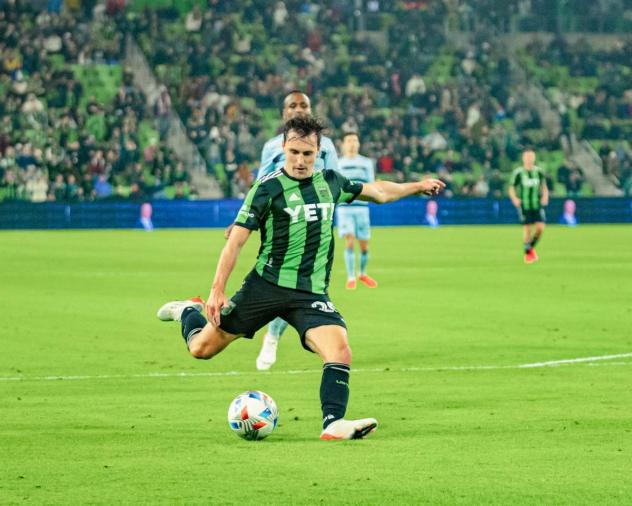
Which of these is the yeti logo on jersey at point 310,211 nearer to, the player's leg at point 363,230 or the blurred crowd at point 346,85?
the player's leg at point 363,230

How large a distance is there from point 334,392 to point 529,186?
2235 cm

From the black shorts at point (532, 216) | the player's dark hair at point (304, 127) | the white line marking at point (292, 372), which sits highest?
the player's dark hair at point (304, 127)

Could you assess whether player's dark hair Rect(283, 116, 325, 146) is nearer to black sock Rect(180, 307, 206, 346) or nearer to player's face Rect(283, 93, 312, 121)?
black sock Rect(180, 307, 206, 346)

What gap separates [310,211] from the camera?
921 centimetres

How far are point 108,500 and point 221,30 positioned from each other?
4335 cm

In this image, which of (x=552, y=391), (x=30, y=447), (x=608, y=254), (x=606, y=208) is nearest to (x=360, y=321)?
(x=552, y=391)

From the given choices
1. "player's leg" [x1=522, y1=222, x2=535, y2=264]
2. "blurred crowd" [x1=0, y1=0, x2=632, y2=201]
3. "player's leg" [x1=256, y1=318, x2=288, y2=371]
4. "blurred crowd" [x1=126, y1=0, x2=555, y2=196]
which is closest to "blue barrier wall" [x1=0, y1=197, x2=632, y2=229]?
"blurred crowd" [x1=0, y1=0, x2=632, y2=201]

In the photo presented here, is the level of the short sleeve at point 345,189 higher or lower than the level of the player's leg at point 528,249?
higher

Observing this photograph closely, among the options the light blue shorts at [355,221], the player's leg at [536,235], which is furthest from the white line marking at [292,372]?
the player's leg at [536,235]

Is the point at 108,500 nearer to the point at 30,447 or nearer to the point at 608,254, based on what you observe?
the point at 30,447

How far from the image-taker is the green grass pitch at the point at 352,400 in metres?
7.18

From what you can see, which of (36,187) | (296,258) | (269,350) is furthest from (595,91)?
(296,258)

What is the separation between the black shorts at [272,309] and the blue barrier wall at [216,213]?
33.3 metres

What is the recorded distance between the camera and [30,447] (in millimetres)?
8297
